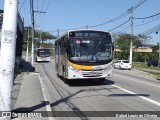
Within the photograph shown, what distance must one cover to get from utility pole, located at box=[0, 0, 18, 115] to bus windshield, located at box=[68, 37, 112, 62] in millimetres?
10534

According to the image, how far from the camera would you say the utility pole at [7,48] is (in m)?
8.80

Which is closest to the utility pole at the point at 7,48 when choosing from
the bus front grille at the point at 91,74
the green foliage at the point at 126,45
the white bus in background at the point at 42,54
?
the bus front grille at the point at 91,74

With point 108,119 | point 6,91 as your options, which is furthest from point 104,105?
point 6,91

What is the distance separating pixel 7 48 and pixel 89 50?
35.9ft

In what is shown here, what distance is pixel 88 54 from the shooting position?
1942cm

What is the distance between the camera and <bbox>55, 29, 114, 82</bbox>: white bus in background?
19297 mm

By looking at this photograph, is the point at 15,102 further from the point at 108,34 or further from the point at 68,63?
the point at 108,34

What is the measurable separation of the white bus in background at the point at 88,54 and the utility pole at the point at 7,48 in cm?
1051

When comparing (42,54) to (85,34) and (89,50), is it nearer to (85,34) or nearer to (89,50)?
(85,34)

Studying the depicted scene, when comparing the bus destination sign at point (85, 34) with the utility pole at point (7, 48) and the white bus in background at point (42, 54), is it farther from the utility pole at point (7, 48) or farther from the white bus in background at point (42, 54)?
the white bus in background at point (42, 54)

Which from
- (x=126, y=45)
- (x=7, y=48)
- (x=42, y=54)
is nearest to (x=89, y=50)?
(x=7, y=48)

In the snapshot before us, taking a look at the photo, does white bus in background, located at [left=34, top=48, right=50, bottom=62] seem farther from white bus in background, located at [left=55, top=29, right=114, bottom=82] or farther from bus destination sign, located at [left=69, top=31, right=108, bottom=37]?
bus destination sign, located at [left=69, top=31, right=108, bottom=37]

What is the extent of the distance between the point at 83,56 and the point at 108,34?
6.86 feet

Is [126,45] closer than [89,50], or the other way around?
[89,50]
